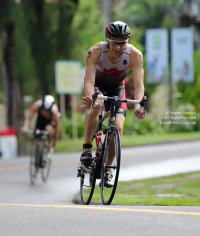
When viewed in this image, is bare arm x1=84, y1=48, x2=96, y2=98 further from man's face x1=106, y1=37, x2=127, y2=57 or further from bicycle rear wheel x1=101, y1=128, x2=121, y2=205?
bicycle rear wheel x1=101, y1=128, x2=121, y2=205

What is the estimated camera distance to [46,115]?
44.7 ft

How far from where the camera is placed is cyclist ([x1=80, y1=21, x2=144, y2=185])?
7281 millimetres

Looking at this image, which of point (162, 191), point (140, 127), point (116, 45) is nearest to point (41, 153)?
point (162, 191)

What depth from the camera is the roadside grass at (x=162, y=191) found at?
27.7 ft

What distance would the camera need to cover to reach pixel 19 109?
26.7 meters

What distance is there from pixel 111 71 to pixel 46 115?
20.2ft

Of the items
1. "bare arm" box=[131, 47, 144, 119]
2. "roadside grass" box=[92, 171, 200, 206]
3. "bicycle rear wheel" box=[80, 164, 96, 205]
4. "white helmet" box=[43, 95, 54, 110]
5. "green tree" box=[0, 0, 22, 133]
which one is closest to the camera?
"bare arm" box=[131, 47, 144, 119]

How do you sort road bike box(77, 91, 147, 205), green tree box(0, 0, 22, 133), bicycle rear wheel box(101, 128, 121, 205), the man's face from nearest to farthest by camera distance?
1. road bike box(77, 91, 147, 205)
2. bicycle rear wheel box(101, 128, 121, 205)
3. the man's face
4. green tree box(0, 0, 22, 133)

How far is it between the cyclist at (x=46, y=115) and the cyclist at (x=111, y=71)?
5549 millimetres

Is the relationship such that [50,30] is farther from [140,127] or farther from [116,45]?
[116,45]

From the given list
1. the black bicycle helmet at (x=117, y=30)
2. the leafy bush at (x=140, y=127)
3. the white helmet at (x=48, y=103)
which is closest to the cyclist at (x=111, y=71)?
the black bicycle helmet at (x=117, y=30)

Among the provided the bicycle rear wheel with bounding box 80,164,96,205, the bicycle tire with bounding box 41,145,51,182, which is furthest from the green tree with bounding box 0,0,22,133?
the bicycle rear wheel with bounding box 80,164,96,205

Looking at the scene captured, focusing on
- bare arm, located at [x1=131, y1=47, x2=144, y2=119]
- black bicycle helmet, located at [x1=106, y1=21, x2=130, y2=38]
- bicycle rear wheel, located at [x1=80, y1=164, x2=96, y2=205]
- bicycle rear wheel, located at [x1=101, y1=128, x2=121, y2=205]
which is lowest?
bicycle rear wheel, located at [x1=80, y1=164, x2=96, y2=205]

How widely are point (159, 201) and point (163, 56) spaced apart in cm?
2060
